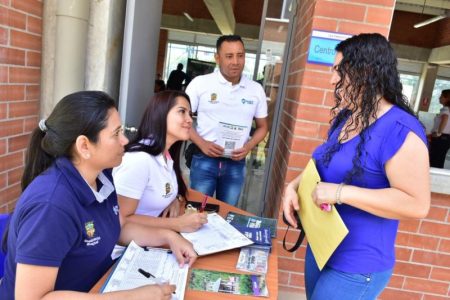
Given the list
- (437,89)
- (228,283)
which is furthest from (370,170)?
(437,89)

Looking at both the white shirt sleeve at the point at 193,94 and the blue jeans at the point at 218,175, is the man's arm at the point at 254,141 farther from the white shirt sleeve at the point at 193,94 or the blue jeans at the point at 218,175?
the white shirt sleeve at the point at 193,94

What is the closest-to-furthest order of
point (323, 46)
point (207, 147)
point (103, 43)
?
point (323, 46)
point (103, 43)
point (207, 147)

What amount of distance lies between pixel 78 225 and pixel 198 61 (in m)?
11.5

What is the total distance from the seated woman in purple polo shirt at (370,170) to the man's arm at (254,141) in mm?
1396

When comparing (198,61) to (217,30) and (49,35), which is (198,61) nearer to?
(217,30)

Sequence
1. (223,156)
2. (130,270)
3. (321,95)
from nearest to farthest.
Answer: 1. (130,270)
2. (321,95)
3. (223,156)

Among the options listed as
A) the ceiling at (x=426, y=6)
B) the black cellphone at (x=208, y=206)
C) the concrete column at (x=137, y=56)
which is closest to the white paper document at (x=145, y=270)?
the black cellphone at (x=208, y=206)

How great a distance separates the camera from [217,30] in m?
12.3

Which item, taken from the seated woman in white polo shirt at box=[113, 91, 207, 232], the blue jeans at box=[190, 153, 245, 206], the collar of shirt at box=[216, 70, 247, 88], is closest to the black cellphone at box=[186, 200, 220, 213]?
the seated woman in white polo shirt at box=[113, 91, 207, 232]

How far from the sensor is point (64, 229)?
105 centimetres

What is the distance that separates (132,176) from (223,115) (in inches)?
49.5

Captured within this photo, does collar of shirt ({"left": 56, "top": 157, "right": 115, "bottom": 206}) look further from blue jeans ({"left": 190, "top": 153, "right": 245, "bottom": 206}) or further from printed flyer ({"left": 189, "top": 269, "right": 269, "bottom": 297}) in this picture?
blue jeans ({"left": 190, "top": 153, "right": 245, "bottom": 206})

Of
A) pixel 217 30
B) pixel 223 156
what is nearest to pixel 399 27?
pixel 217 30

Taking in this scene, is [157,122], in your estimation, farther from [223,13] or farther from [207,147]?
[223,13]
